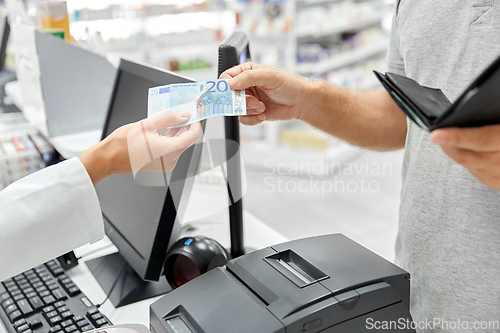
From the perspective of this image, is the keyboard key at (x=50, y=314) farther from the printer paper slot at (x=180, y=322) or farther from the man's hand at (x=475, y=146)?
the man's hand at (x=475, y=146)

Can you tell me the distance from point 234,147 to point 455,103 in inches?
24.3

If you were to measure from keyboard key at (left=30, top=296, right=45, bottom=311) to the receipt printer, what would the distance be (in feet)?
1.28

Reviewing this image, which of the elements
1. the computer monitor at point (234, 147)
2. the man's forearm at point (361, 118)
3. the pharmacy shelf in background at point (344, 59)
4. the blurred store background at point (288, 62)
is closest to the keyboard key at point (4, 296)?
the computer monitor at point (234, 147)

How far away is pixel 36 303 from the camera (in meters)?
1.03

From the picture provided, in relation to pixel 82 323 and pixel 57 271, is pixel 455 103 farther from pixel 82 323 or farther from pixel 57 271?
pixel 57 271

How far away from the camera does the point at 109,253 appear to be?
135cm

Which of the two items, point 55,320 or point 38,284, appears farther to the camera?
point 38,284

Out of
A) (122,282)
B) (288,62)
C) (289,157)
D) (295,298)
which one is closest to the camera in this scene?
(295,298)

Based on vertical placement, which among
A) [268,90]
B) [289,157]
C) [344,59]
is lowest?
[289,157]

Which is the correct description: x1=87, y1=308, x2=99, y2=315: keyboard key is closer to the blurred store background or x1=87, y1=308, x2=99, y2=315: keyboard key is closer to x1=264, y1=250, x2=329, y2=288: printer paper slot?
x1=264, y1=250, x2=329, y2=288: printer paper slot

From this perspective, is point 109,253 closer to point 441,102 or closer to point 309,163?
point 441,102

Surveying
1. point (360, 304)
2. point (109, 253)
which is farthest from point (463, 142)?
point (109, 253)

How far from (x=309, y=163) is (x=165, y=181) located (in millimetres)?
3456

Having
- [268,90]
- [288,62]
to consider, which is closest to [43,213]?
[268,90]
